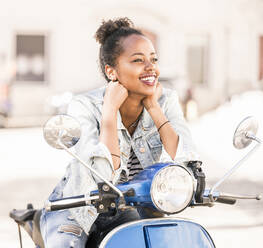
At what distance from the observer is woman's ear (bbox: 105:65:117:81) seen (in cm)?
262

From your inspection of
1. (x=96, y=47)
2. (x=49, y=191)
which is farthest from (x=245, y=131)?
(x=96, y=47)

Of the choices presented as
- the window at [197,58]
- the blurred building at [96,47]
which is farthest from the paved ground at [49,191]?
the window at [197,58]

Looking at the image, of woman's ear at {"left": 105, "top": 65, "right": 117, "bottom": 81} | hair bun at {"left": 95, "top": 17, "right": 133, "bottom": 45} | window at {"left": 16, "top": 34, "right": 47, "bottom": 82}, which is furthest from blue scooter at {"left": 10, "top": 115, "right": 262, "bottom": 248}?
window at {"left": 16, "top": 34, "right": 47, "bottom": 82}

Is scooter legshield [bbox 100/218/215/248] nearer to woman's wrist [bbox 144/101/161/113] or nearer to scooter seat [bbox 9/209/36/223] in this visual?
woman's wrist [bbox 144/101/161/113]

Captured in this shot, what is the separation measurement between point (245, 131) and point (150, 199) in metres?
0.51

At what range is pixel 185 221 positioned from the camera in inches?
82.8

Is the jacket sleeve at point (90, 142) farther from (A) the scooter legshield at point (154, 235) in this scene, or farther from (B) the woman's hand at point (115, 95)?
(A) the scooter legshield at point (154, 235)

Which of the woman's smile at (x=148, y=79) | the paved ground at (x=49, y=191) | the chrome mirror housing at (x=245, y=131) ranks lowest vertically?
the paved ground at (x=49, y=191)

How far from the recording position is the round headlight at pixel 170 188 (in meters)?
1.91

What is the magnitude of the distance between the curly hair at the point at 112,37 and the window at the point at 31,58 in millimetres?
13467

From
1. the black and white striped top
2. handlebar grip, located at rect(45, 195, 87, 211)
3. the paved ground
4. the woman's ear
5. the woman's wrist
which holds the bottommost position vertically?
the paved ground

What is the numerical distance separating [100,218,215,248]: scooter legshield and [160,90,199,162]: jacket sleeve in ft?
1.27

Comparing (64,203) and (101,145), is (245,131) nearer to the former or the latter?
(101,145)

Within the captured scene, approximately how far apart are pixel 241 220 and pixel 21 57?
11.7 m
